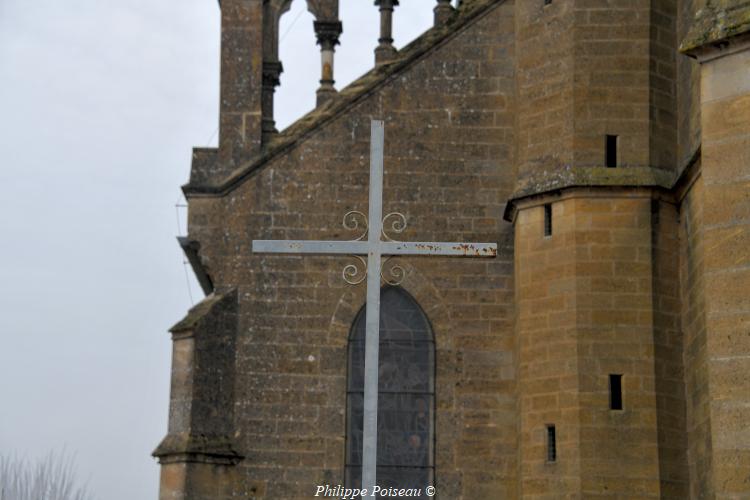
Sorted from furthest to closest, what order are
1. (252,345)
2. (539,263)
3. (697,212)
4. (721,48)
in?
(252,345)
(539,263)
(697,212)
(721,48)

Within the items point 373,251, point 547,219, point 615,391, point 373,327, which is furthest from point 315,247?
point 547,219

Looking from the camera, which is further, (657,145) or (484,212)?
(484,212)

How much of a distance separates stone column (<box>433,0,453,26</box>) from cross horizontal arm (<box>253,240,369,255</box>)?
802 centimetres

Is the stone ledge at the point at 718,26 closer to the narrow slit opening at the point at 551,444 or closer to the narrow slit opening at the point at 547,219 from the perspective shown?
the narrow slit opening at the point at 547,219

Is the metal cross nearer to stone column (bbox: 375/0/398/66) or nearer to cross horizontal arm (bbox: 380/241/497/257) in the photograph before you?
cross horizontal arm (bbox: 380/241/497/257)

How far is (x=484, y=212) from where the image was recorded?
61.0 ft

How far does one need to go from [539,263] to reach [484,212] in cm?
156

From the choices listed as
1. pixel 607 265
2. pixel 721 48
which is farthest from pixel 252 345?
pixel 721 48

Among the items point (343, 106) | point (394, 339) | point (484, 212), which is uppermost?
point (343, 106)

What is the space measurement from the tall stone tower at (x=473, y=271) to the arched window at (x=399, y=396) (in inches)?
1.0

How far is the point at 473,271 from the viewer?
18.5m

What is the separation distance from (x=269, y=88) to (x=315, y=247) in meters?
7.50

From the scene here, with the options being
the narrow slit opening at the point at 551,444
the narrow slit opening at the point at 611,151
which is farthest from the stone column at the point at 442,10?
the narrow slit opening at the point at 551,444

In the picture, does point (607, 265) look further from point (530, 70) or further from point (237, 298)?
point (237, 298)
